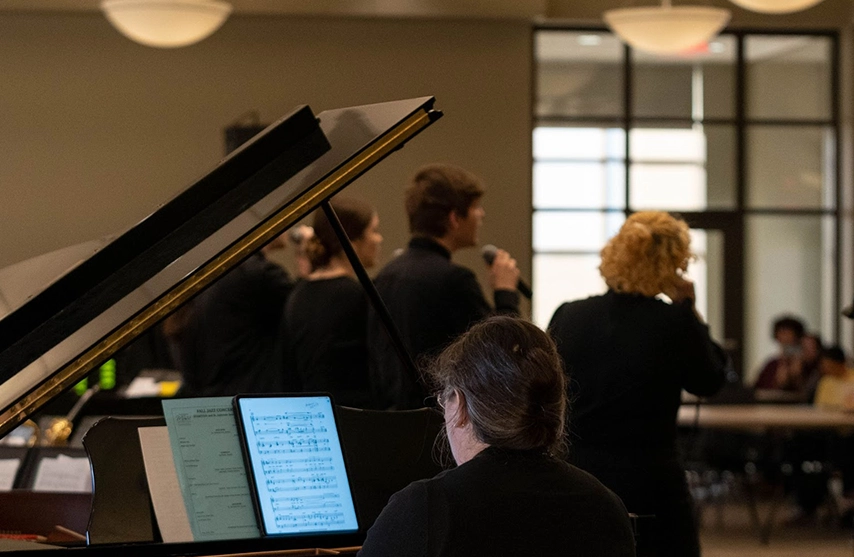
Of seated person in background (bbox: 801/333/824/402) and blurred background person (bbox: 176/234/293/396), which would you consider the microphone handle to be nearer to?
blurred background person (bbox: 176/234/293/396)

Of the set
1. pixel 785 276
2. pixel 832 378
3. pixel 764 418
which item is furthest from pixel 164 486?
pixel 785 276

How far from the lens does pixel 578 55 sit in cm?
1151

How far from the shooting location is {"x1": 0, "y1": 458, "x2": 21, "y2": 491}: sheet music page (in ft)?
12.2

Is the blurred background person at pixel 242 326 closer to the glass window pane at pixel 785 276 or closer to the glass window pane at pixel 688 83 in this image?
the glass window pane at pixel 688 83

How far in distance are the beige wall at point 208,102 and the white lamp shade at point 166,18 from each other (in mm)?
2315

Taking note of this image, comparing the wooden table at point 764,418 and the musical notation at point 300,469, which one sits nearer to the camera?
the musical notation at point 300,469

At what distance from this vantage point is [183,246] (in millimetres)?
2018

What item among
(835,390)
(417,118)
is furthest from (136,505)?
(835,390)

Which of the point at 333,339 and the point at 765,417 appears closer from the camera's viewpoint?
the point at 333,339

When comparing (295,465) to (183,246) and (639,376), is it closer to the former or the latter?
(183,246)

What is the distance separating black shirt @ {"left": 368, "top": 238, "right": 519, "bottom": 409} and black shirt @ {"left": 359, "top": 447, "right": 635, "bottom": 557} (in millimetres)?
1891

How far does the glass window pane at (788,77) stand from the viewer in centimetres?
1163

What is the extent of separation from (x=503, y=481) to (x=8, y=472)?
2.43 m

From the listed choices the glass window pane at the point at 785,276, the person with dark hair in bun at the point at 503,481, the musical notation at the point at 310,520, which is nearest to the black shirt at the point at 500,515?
the person with dark hair in bun at the point at 503,481
